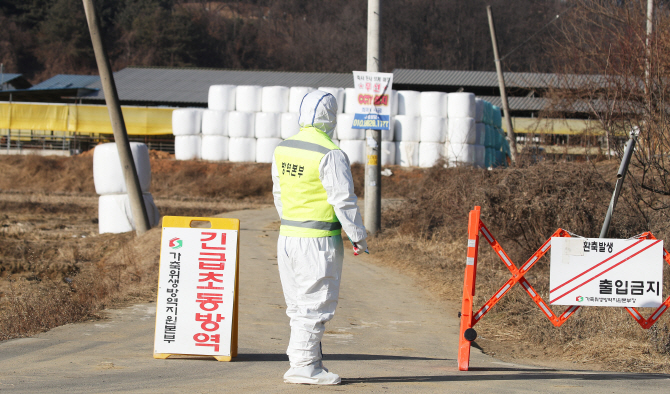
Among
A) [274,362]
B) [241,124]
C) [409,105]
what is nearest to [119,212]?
[274,362]

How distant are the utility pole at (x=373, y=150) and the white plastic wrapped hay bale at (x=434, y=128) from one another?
39.1 feet

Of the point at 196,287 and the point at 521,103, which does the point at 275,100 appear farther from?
the point at 521,103

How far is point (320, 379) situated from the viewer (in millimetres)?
4535

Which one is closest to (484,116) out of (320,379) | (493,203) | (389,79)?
(389,79)

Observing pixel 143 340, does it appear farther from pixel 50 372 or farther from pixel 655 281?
pixel 655 281

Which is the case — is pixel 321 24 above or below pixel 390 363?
above

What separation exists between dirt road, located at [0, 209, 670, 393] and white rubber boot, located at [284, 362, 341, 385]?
57 mm

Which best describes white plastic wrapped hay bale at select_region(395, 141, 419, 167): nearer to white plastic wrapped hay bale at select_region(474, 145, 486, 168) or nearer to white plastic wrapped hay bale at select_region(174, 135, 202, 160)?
white plastic wrapped hay bale at select_region(474, 145, 486, 168)

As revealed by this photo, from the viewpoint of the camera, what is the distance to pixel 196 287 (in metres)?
5.36

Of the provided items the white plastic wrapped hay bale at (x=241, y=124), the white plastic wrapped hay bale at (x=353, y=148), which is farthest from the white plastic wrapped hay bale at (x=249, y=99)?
the white plastic wrapped hay bale at (x=353, y=148)

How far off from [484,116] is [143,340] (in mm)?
22910

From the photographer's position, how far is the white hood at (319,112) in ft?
15.5

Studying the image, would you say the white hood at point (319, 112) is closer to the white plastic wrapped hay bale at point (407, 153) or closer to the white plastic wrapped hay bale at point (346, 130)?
the white plastic wrapped hay bale at point (346, 130)

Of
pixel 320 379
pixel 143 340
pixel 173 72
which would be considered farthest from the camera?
pixel 173 72
